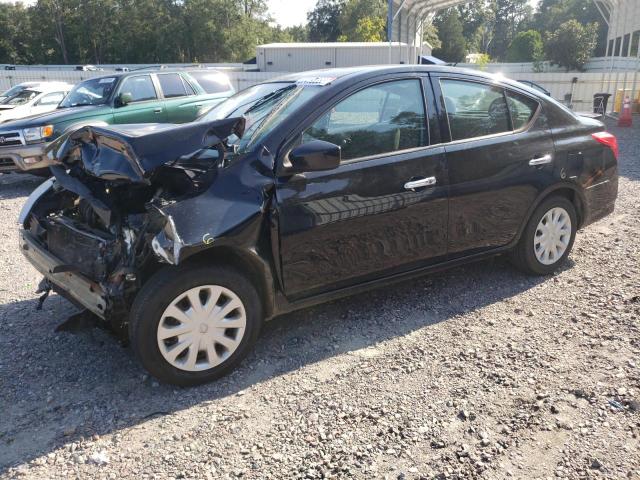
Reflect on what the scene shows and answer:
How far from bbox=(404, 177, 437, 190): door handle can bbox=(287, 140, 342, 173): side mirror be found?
0.68 metres

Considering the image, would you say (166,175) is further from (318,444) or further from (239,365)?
(318,444)

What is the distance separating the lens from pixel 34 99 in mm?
11430

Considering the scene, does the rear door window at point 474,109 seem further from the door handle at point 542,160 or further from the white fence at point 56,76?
the white fence at point 56,76

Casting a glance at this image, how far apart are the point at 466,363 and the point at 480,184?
140 cm

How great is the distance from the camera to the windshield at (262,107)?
341cm

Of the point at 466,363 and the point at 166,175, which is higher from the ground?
the point at 166,175

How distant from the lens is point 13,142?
27.1 feet

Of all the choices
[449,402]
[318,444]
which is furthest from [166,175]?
[449,402]

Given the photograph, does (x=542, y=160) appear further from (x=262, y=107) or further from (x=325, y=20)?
(x=325, y=20)

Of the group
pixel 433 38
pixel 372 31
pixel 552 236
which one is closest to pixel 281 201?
pixel 552 236

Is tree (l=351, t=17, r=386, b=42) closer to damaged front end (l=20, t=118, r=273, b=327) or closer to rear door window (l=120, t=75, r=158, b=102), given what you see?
rear door window (l=120, t=75, r=158, b=102)

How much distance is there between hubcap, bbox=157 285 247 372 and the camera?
3018 mm

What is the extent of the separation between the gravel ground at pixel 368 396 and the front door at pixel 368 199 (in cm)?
51

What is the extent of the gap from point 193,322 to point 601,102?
19.9 metres
